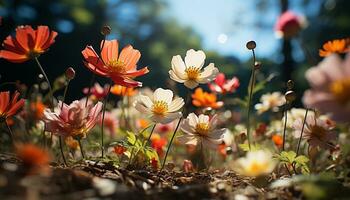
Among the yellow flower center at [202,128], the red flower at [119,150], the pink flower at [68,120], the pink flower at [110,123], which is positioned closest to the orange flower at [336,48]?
the yellow flower center at [202,128]

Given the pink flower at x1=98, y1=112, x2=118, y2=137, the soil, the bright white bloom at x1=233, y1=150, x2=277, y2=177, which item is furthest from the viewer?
the pink flower at x1=98, y1=112, x2=118, y2=137

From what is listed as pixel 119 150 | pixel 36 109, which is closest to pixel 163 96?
pixel 119 150

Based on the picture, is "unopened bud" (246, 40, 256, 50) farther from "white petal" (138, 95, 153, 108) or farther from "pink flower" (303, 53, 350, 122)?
"pink flower" (303, 53, 350, 122)

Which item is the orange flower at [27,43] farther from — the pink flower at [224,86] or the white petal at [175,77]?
the pink flower at [224,86]

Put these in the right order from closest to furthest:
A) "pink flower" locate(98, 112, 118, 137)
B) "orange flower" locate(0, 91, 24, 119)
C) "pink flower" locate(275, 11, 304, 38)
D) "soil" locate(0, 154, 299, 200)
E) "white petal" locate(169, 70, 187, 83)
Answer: "soil" locate(0, 154, 299, 200), "orange flower" locate(0, 91, 24, 119), "white petal" locate(169, 70, 187, 83), "pink flower" locate(275, 11, 304, 38), "pink flower" locate(98, 112, 118, 137)

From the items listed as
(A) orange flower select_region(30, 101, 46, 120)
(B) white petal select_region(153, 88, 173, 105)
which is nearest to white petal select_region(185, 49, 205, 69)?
(B) white petal select_region(153, 88, 173, 105)

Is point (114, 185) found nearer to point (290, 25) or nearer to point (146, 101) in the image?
point (146, 101)
